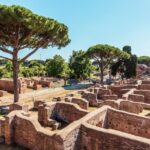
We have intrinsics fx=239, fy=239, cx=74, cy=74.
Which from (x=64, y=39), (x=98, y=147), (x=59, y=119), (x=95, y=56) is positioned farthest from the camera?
(x=95, y=56)

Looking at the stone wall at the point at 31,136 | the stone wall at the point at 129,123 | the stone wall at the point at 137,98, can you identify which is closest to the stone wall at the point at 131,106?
the stone wall at the point at 137,98

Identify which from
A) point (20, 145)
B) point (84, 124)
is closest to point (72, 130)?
point (84, 124)

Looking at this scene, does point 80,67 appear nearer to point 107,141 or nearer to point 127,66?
point 127,66

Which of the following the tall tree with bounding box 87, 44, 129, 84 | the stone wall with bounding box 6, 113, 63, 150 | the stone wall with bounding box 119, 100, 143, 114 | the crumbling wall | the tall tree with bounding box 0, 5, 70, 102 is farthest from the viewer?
the tall tree with bounding box 87, 44, 129, 84

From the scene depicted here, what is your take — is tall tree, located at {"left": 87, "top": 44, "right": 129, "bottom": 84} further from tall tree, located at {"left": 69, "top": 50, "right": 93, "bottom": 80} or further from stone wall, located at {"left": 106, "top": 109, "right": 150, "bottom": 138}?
stone wall, located at {"left": 106, "top": 109, "right": 150, "bottom": 138}

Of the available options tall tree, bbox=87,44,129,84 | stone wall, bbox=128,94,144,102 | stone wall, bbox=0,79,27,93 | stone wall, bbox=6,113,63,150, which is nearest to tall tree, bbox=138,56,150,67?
tall tree, bbox=87,44,129,84

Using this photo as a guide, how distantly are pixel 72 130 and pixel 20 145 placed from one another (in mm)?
3693

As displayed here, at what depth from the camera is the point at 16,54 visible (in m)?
24.1

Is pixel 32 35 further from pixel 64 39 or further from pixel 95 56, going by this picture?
pixel 95 56

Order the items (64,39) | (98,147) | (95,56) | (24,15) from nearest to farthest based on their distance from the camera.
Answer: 1. (98,147)
2. (24,15)
3. (64,39)
4. (95,56)

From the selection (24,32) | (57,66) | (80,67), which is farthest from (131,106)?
(80,67)

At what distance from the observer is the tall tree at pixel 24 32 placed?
2147 cm

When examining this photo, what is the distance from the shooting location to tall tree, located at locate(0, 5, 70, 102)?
70.4ft

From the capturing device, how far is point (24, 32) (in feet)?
77.9
